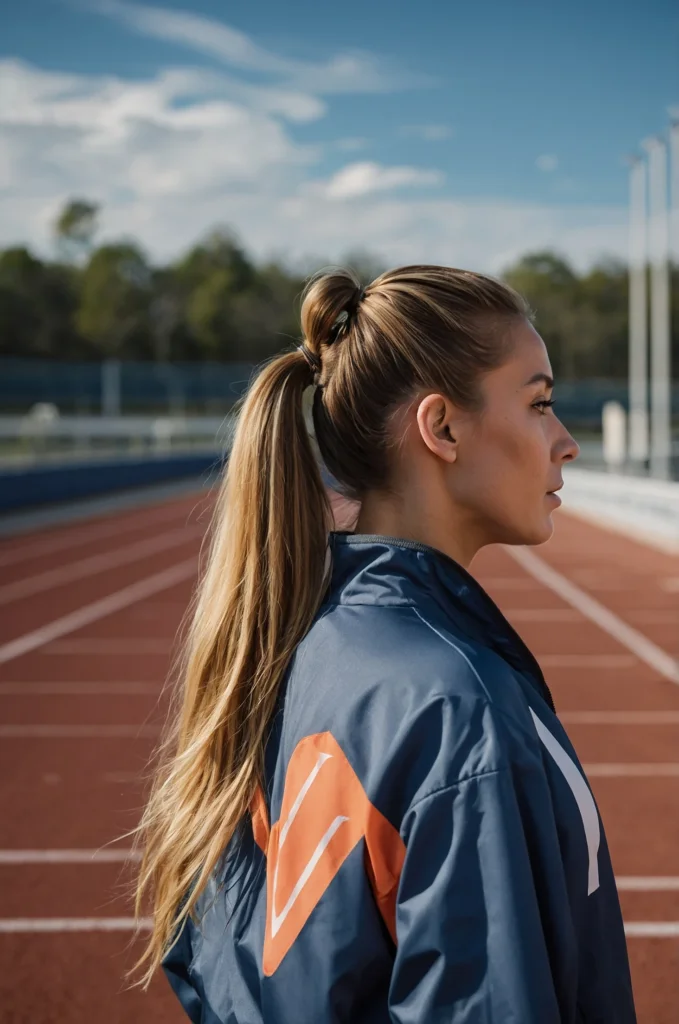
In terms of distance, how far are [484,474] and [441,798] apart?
1.86ft

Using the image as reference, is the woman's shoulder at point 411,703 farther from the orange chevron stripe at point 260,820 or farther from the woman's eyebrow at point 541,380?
the woman's eyebrow at point 541,380

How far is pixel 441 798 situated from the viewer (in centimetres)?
137

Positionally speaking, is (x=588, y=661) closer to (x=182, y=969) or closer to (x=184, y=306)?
(x=182, y=969)

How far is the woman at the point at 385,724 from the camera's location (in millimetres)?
1364

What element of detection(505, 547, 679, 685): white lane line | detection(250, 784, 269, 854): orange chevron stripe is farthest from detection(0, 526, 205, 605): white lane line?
detection(250, 784, 269, 854): orange chevron stripe

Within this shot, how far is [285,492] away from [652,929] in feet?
10.5

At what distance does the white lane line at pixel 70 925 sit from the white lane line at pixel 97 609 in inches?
209

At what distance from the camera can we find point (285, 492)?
189 centimetres

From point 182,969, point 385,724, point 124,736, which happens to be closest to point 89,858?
point 124,736

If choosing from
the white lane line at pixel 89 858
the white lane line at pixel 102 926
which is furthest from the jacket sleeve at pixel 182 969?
the white lane line at pixel 89 858

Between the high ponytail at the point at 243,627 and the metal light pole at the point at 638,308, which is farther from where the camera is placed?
the metal light pole at the point at 638,308

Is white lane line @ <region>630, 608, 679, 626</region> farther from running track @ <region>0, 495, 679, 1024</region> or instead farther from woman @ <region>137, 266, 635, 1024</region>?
woman @ <region>137, 266, 635, 1024</region>

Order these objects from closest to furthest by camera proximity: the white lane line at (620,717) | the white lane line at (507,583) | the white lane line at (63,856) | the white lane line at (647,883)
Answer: the white lane line at (647,883)
the white lane line at (63,856)
the white lane line at (620,717)
the white lane line at (507,583)

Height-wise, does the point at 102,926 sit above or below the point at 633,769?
above
